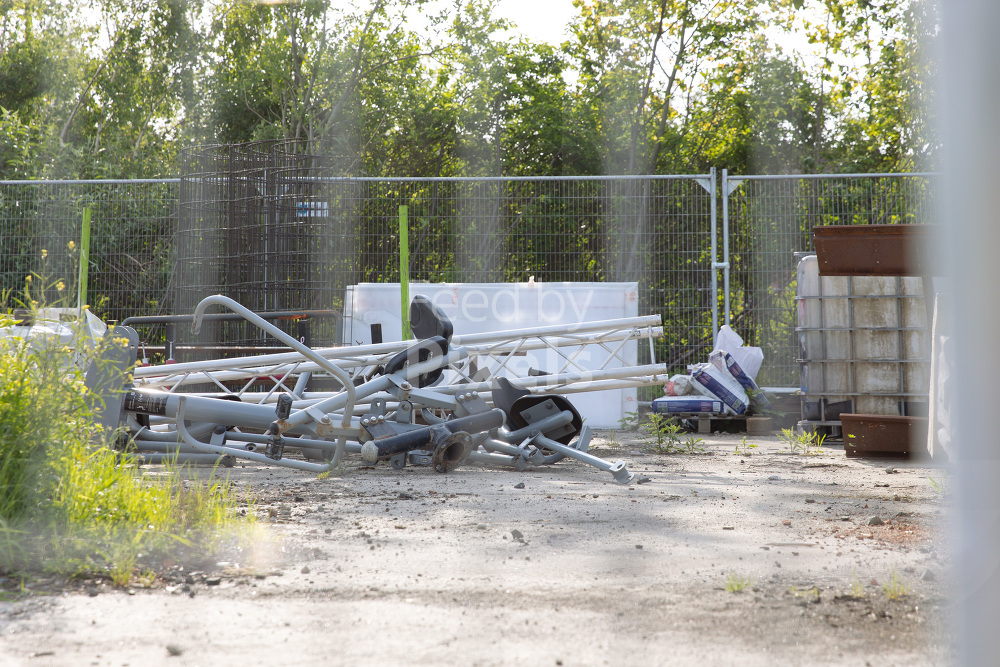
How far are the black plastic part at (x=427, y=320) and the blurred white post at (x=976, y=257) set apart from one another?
4.60 meters

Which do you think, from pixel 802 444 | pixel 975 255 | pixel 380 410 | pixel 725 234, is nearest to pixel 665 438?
pixel 802 444

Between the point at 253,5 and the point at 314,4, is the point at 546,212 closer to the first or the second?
the point at 314,4

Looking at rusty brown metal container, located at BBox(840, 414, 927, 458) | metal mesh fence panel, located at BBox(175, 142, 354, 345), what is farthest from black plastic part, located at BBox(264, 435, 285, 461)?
rusty brown metal container, located at BBox(840, 414, 927, 458)

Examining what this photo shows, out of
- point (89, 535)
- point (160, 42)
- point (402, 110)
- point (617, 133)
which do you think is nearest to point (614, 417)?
point (89, 535)

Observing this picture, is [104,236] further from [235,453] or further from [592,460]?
[592,460]

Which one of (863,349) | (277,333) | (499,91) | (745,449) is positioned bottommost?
(745,449)

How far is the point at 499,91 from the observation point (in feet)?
61.4

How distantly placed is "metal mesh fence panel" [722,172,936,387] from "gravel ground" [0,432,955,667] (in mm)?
5104

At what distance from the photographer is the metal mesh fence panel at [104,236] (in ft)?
32.0

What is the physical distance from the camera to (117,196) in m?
10.1

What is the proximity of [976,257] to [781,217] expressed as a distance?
→ 8.80 meters

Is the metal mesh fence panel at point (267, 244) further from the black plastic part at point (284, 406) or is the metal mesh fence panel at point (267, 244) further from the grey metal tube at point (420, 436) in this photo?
the grey metal tube at point (420, 436)

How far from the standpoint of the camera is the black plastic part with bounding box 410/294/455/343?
18.2 ft

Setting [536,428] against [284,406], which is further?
[536,428]
